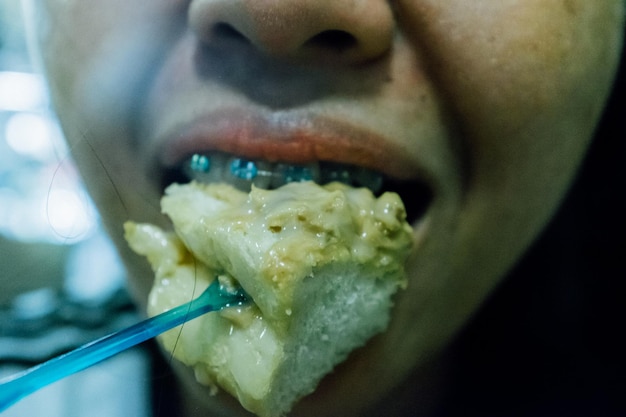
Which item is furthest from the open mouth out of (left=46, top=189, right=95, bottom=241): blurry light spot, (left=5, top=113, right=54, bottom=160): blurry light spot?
(left=5, top=113, right=54, bottom=160): blurry light spot

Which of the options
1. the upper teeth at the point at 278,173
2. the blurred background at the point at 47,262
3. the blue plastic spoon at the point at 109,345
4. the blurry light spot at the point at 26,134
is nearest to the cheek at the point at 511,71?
the upper teeth at the point at 278,173

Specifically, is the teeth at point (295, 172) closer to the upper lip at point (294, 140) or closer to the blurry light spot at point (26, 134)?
the upper lip at point (294, 140)

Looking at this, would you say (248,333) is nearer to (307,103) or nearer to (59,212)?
(307,103)

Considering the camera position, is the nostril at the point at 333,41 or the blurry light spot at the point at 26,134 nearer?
the nostril at the point at 333,41

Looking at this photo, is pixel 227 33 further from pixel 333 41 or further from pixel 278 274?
pixel 278 274

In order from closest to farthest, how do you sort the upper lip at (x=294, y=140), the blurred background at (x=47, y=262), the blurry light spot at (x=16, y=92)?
the upper lip at (x=294, y=140), the blurred background at (x=47, y=262), the blurry light spot at (x=16, y=92)

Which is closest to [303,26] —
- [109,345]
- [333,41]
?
[333,41]

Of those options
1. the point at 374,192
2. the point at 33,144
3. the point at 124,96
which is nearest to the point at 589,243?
the point at 374,192
